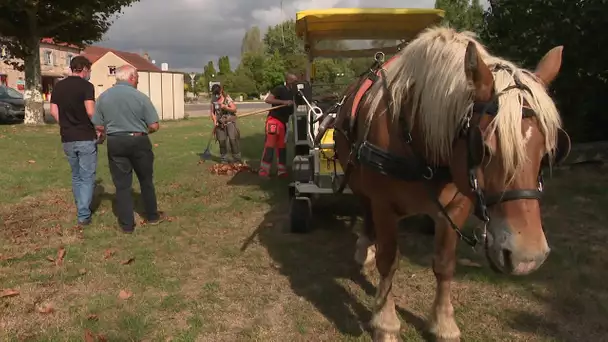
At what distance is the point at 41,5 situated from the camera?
642 inches

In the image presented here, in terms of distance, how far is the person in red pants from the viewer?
27.2ft

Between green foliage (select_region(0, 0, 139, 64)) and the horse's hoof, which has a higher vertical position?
green foliage (select_region(0, 0, 139, 64))

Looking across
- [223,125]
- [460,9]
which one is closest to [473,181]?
[223,125]

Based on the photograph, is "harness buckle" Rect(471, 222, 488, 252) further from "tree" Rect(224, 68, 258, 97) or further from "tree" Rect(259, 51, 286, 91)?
"tree" Rect(224, 68, 258, 97)

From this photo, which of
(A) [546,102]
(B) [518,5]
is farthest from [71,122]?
(B) [518,5]

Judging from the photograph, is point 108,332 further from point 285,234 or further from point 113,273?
point 285,234

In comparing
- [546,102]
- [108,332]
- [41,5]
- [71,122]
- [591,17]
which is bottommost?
Answer: [108,332]

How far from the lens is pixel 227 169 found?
29.4ft

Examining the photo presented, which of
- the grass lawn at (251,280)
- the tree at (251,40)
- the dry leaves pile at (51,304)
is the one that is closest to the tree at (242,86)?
the tree at (251,40)

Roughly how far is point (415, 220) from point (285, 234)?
1590 mm

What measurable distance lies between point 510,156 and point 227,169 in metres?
7.41

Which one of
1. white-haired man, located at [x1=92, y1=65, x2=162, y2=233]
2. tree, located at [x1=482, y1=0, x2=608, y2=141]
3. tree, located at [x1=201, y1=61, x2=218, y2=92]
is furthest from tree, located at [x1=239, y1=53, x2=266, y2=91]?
white-haired man, located at [x1=92, y1=65, x2=162, y2=233]

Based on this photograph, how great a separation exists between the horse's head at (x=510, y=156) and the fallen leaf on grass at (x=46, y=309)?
3.23m

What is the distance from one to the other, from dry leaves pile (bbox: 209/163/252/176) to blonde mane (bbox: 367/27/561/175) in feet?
20.4
